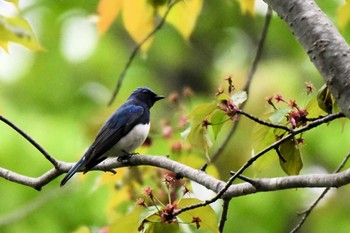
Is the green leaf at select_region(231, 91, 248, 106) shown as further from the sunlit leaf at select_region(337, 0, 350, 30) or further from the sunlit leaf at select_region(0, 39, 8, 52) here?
the sunlit leaf at select_region(0, 39, 8, 52)

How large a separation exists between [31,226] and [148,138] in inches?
102

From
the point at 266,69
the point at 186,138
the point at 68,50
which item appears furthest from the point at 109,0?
the point at 68,50

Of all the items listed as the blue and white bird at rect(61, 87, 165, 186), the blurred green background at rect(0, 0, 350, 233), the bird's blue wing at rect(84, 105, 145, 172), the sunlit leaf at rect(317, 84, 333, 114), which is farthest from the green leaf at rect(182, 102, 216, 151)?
the blurred green background at rect(0, 0, 350, 233)

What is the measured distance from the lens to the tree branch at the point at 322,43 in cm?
144

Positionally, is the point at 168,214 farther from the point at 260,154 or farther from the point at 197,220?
the point at 260,154

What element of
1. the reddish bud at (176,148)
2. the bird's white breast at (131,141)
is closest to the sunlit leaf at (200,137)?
the reddish bud at (176,148)

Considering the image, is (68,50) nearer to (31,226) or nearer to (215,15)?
(215,15)

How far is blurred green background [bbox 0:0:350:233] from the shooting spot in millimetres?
5527

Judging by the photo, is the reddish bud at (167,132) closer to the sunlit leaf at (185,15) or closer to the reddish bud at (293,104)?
the sunlit leaf at (185,15)

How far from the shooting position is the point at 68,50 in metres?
7.41

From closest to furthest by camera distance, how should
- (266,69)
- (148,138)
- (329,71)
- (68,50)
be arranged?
(329,71) → (148,138) → (266,69) → (68,50)

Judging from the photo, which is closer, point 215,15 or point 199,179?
point 199,179

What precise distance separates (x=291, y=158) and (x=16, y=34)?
36.3 inches

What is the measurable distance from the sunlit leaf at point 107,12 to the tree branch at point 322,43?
93 cm
